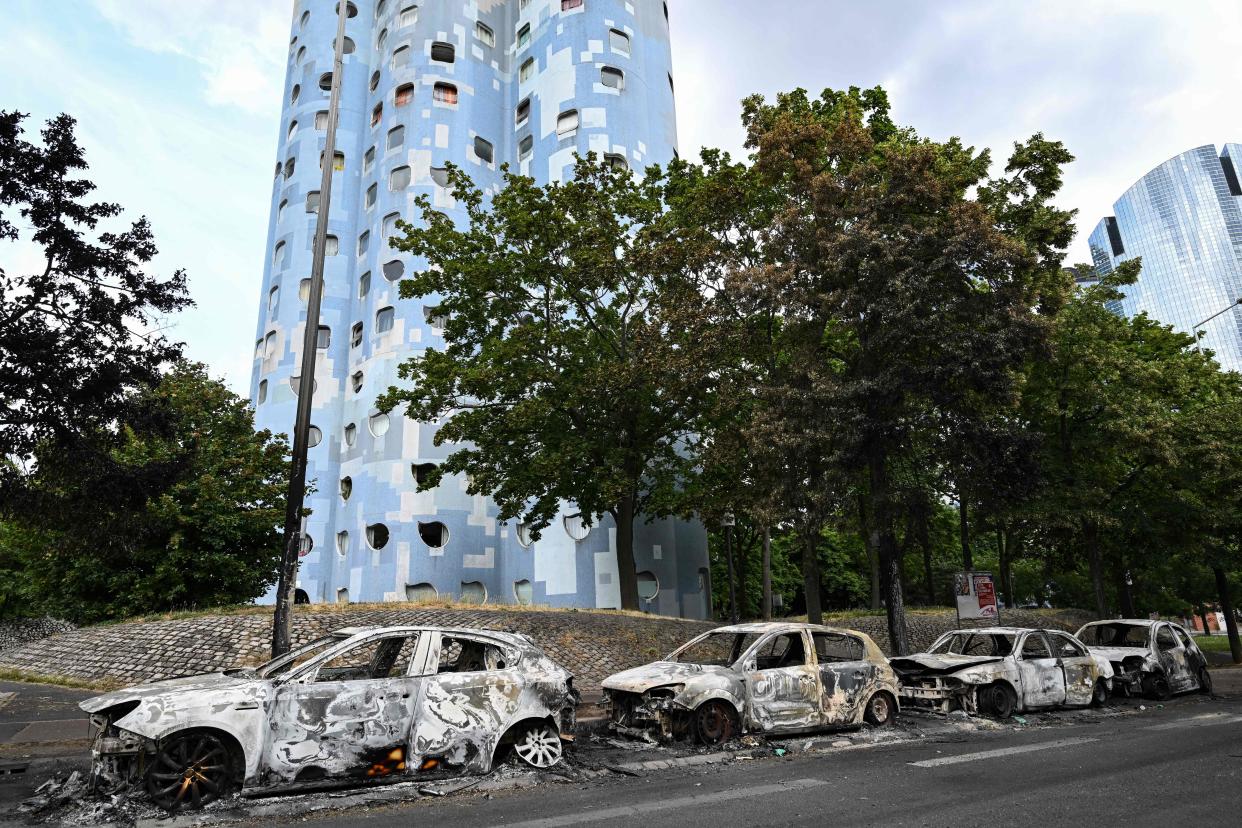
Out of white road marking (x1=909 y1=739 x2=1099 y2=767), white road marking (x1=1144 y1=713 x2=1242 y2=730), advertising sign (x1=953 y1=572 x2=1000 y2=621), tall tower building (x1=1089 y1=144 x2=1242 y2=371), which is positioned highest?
tall tower building (x1=1089 y1=144 x2=1242 y2=371)

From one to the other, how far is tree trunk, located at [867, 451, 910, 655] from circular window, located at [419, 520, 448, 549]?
2094 cm

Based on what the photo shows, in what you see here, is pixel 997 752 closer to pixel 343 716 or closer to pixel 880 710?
pixel 880 710

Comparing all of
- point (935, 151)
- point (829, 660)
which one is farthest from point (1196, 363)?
point (829, 660)

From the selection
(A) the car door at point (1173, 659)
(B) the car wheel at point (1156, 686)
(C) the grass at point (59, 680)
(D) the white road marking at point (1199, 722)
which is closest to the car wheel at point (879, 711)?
(D) the white road marking at point (1199, 722)

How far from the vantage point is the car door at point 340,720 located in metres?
6.62

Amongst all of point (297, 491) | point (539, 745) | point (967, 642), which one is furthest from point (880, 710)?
point (297, 491)

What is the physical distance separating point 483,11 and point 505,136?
781 centimetres

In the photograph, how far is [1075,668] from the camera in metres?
12.7

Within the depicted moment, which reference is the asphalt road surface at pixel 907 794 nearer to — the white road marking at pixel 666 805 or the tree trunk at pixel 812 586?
the white road marking at pixel 666 805

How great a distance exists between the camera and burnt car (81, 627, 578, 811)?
6.21m

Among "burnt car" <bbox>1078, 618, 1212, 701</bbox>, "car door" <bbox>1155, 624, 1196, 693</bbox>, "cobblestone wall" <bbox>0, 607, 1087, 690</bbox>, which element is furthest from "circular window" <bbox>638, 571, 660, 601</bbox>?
"car door" <bbox>1155, 624, 1196, 693</bbox>

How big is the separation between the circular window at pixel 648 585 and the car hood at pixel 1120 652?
17.0m

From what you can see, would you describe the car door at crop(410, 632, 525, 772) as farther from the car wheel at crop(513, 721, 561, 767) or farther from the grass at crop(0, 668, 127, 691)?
the grass at crop(0, 668, 127, 691)

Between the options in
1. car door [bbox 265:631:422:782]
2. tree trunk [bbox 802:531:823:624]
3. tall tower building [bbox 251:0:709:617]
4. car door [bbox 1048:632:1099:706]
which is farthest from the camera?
tall tower building [bbox 251:0:709:617]
